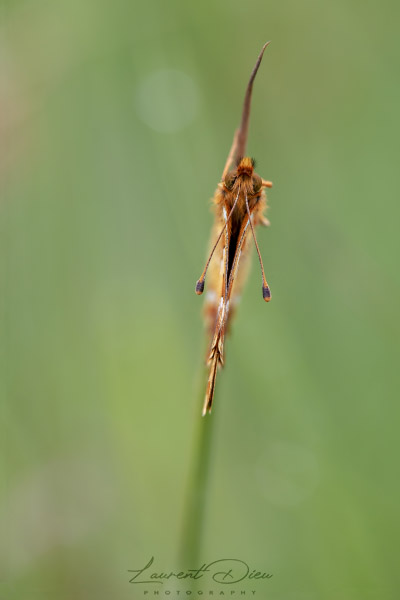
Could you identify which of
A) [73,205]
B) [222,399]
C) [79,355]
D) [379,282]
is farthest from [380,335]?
[73,205]

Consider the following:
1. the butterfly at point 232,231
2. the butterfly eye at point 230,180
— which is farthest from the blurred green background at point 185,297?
the butterfly eye at point 230,180

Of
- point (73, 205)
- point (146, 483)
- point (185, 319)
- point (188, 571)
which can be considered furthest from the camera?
point (73, 205)

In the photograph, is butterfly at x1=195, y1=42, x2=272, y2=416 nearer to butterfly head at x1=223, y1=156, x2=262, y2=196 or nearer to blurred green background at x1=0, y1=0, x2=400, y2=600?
butterfly head at x1=223, y1=156, x2=262, y2=196

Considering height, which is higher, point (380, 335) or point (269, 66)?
point (269, 66)

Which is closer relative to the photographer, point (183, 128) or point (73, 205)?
point (183, 128)

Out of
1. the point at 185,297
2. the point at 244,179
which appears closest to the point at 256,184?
the point at 244,179

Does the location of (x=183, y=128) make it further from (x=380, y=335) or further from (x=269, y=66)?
(x=380, y=335)

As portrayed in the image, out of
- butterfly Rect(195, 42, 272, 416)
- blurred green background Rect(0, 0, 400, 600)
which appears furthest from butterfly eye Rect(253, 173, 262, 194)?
blurred green background Rect(0, 0, 400, 600)

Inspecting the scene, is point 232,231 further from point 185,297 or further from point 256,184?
point 185,297
